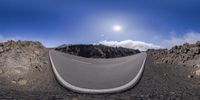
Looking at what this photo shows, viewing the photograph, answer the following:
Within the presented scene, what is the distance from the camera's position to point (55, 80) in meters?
22.3

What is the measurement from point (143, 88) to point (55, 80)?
617 centimetres

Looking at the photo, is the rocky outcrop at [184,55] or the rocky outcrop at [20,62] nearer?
the rocky outcrop at [20,62]

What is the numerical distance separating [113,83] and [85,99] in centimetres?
470

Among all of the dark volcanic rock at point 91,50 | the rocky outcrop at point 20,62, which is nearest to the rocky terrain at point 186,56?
the rocky outcrop at point 20,62

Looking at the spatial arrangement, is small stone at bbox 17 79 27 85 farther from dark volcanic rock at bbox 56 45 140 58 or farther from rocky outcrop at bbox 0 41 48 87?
dark volcanic rock at bbox 56 45 140 58

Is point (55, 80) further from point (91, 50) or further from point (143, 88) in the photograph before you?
point (91, 50)

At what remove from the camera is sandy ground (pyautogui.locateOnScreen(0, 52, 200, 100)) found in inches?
666

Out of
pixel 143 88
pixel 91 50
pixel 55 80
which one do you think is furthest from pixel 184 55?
pixel 91 50

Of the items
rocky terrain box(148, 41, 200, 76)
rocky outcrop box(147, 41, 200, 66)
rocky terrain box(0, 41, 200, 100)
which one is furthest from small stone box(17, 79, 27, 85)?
rocky outcrop box(147, 41, 200, 66)

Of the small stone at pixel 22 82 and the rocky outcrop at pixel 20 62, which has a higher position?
the rocky outcrop at pixel 20 62

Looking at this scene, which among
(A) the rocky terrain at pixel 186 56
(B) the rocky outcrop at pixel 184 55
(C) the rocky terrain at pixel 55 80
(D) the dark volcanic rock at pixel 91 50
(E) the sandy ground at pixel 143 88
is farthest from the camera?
(D) the dark volcanic rock at pixel 91 50

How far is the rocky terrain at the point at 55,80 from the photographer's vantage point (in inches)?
679

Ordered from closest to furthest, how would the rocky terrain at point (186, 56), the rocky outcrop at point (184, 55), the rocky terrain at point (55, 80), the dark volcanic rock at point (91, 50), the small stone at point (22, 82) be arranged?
the rocky terrain at point (55, 80), the small stone at point (22, 82), the rocky terrain at point (186, 56), the rocky outcrop at point (184, 55), the dark volcanic rock at point (91, 50)

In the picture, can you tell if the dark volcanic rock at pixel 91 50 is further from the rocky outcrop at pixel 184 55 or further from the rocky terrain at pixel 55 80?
the rocky outcrop at pixel 184 55
